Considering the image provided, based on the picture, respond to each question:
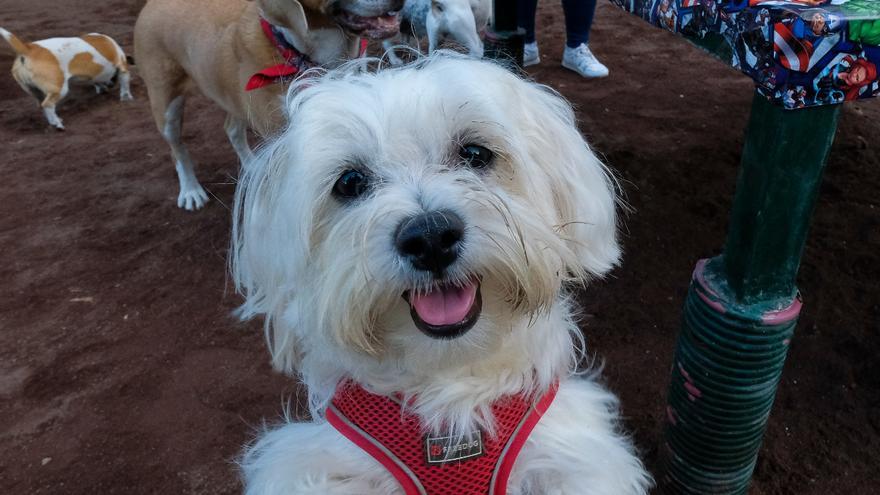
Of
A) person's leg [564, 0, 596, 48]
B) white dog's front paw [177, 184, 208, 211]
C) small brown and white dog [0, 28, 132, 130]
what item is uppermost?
person's leg [564, 0, 596, 48]

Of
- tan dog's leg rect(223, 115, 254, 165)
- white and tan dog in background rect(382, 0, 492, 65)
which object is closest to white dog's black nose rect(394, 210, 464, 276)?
white and tan dog in background rect(382, 0, 492, 65)

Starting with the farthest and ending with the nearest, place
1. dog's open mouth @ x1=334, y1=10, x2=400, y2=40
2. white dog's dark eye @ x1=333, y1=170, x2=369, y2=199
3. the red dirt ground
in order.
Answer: dog's open mouth @ x1=334, y1=10, x2=400, y2=40 → the red dirt ground → white dog's dark eye @ x1=333, y1=170, x2=369, y2=199

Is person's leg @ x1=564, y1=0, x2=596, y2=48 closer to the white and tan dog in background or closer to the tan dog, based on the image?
the white and tan dog in background

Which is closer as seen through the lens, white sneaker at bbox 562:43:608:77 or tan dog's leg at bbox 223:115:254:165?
tan dog's leg at bbox 223:115:254:165

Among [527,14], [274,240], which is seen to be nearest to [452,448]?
[274,240]

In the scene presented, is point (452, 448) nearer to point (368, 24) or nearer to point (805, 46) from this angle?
point (805, 46)

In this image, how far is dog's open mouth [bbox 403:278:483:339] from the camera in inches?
46.1

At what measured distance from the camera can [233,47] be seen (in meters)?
3.43

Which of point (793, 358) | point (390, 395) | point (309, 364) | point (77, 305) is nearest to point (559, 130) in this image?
point (390, 395)

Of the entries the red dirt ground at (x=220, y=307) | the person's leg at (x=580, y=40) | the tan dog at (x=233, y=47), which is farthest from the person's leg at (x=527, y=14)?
the tan dog at (x=233, y=47)

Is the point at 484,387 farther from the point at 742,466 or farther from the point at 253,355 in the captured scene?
the point at 253,355

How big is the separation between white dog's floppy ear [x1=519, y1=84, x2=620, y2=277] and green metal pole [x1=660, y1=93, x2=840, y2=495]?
0.27 meters

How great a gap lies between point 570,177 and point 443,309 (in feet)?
1.44

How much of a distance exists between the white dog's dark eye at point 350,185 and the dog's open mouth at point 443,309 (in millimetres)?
249
